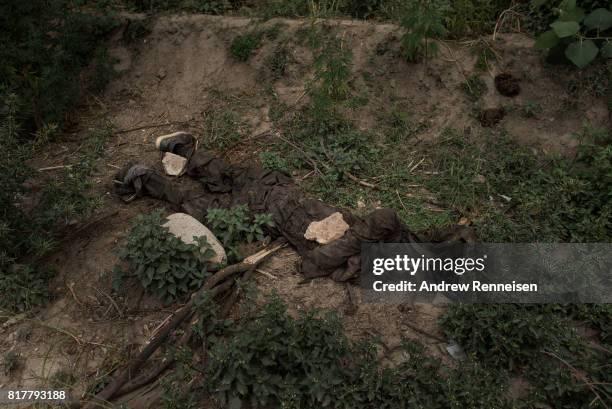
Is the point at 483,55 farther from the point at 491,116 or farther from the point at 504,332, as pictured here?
the point at 504,332

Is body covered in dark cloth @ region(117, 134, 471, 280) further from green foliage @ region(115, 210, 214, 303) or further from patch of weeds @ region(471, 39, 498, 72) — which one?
patch of weeds @ region(471, 39, 498, 72)

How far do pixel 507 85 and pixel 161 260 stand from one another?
3610 millimetres

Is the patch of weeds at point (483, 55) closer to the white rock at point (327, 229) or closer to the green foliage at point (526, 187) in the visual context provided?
the green foliage at point (526, 187)

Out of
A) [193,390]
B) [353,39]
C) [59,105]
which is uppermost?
[353,39]

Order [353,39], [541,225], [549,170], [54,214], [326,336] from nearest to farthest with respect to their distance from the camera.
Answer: [326,336], [54,214], [541,225], [549,170], [353,39]

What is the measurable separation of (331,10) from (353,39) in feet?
1.32

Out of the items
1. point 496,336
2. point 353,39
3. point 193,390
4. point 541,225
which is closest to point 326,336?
point 193,390

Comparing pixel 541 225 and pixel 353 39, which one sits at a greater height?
pixel 353 39

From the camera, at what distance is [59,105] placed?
486 cm

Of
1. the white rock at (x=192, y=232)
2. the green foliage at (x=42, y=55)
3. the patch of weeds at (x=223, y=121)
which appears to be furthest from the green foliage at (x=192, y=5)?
the white rock at (x=192, y=232)

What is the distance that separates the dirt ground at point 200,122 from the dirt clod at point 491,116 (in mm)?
77

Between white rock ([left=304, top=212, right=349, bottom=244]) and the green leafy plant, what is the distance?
8.24ft

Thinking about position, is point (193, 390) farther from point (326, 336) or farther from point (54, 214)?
point (54, 214)

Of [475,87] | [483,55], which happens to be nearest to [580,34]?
[483,55]
